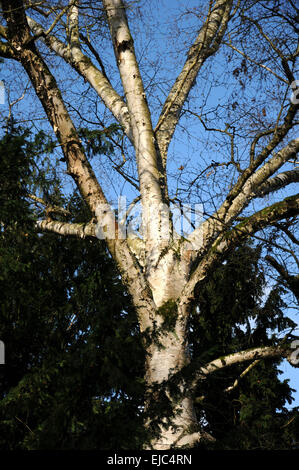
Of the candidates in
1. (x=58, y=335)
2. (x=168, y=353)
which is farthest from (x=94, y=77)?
(x=168, y=353)

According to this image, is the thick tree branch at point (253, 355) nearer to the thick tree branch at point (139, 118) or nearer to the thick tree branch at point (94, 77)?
the thick tree branch at point (139, 118)

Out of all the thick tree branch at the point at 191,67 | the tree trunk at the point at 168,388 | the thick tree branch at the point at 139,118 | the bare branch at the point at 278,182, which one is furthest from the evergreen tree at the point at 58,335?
the bare branch at the point at 278,182

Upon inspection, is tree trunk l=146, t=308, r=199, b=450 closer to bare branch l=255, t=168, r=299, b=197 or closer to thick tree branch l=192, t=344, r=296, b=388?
thick tree branch l=192, t=344, r=296, b=388

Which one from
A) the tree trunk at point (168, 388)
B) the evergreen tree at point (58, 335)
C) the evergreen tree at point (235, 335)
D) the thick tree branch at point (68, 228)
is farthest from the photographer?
the evergreen tree at point (235, 335)

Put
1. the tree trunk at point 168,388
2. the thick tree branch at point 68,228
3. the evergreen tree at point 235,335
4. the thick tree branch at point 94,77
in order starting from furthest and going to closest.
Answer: the evergreen tree at point 235,335
the thick tree branch at point 94,77
the thick tree branch at point 68,228
the tree trunk at point 168,388

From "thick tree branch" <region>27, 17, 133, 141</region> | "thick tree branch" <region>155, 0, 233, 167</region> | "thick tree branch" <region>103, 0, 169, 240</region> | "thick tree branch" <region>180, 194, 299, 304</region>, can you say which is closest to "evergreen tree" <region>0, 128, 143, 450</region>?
"thick tree branch" <region>180, 194, 299, 304</region>

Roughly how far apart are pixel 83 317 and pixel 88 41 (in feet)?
13.9

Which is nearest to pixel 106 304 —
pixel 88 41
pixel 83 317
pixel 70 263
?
pixel 83 317

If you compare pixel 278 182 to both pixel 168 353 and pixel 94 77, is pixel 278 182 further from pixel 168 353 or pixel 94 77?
pixel 94 77

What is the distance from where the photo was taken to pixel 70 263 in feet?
22.9

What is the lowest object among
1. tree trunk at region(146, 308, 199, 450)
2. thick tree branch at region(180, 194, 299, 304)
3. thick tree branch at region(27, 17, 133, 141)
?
tree trunk at region(146, 308, 199, 450)

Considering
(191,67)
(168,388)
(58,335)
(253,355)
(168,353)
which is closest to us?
(168,388)

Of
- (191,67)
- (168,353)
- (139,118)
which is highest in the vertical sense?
(191,67)
